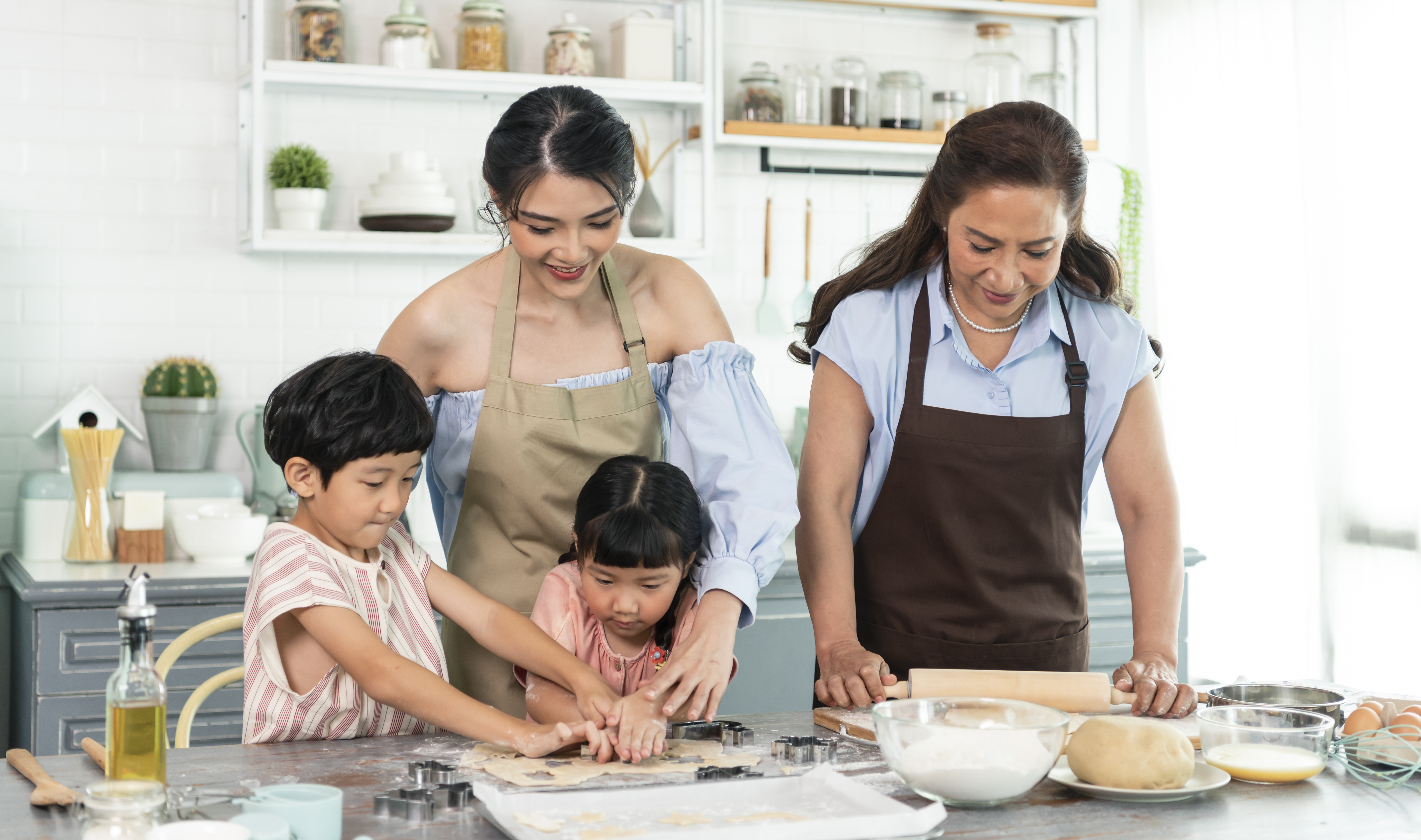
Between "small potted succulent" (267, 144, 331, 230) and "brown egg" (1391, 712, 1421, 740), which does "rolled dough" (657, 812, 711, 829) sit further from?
"small potted succulent" (267, 144, 331, 230)

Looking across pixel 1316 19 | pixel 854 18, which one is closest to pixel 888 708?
pixel 1316 19

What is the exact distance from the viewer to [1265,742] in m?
1.56

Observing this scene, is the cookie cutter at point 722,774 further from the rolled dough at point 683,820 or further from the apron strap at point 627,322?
the apron strap at point 627,322

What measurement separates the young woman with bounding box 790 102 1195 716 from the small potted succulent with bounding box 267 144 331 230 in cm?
215

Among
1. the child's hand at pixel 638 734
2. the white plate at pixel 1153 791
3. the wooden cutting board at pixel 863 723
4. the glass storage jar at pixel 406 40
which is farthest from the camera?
the glass storage jar at pixel 406 40

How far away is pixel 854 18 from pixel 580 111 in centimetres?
288

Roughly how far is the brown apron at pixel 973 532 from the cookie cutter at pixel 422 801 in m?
0.88

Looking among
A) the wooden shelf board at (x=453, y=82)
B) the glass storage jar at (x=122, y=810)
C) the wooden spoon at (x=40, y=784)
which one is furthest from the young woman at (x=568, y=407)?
the wooden shelf board at (x=453, y=82)

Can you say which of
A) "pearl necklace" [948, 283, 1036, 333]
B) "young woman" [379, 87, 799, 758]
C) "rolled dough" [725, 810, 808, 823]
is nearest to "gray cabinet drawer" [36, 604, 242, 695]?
"young woman" [379, 87, 799, 758]

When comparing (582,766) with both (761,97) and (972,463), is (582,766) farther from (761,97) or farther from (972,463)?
(761,97)

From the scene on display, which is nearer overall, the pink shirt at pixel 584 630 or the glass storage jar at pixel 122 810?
the glass storage jar at pixel 122 810

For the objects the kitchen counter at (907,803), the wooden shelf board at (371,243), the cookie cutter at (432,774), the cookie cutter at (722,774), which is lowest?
the kitchen counter at (907,803)

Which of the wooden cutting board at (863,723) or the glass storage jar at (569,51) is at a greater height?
the glass storage jar at (569,51)

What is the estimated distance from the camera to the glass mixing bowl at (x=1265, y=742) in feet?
4.93
